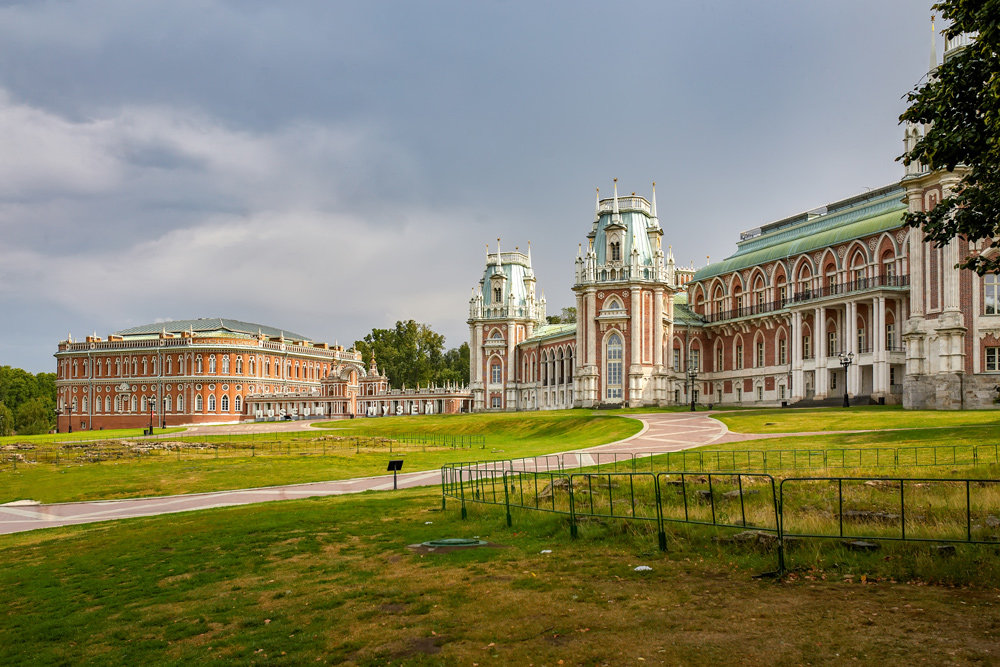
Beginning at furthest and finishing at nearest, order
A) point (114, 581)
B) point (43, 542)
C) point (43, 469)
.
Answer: point (43, 469) < point (43, 542) < point (114, 581)

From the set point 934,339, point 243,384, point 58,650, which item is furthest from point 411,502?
point 243,384

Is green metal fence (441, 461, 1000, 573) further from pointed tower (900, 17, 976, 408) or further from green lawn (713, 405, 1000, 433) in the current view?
pointed tower (900, 17, 976, 408)

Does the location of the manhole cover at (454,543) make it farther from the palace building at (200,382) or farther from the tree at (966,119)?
the palace building at (200,382)

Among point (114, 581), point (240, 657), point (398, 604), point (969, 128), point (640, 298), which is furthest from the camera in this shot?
point (640, 298)

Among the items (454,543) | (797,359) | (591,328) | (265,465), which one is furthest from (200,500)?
(591,328)

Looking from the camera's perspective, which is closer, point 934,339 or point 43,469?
point 43,469

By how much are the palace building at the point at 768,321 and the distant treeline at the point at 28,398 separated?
74.2m

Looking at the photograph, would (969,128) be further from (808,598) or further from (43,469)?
(43,469)

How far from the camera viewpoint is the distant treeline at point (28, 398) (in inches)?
4988

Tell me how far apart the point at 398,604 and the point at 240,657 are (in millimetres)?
2657

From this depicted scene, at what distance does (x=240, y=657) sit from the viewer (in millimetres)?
10414

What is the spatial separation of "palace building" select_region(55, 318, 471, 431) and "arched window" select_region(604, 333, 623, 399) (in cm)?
4282

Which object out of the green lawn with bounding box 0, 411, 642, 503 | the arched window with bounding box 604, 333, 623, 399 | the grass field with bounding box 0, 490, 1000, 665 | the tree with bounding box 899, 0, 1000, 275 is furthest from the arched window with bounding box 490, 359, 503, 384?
the tree with bounding box 899, 0, 1000, 275

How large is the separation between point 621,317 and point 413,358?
203 ft
